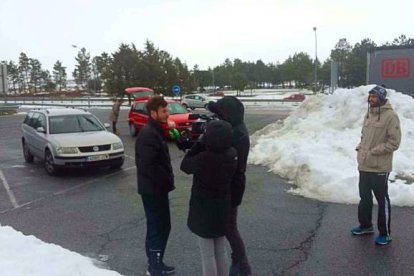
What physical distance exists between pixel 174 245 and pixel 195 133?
1987mm

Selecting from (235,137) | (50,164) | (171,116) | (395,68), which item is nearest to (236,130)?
(235,137)

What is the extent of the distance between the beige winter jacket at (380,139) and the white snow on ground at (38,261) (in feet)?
10.2

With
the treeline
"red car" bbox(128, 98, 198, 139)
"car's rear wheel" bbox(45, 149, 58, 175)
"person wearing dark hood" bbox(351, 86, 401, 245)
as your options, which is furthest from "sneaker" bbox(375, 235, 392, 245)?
the treeline

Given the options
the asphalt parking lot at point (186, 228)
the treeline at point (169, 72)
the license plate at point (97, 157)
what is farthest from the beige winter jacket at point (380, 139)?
the treeline at point (169, 72)

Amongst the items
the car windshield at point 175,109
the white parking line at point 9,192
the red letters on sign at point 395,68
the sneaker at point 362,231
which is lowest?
the white parking line at point 9,192

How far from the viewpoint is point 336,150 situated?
10.4 meters

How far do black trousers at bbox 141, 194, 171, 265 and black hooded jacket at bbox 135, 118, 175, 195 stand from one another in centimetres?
9

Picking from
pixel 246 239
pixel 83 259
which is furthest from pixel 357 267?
pixel 83 259

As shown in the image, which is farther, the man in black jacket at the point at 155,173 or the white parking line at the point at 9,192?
the white parking line at the point at 9,192

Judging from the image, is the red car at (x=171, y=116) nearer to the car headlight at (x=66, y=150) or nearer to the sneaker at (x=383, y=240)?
the car headlight at (x=66, y=150)

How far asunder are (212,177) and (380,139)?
8.31 ft

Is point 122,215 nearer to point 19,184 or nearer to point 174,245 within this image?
point 174,245

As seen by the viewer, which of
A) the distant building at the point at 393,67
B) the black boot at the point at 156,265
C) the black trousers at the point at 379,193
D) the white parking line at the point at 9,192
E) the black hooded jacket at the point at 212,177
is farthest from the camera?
the distant building at the point at 393,67

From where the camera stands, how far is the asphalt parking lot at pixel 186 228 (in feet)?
16.0
